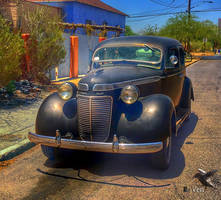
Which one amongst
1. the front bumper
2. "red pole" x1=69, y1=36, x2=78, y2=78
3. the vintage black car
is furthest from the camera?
"red pole" x1=69, y1=36, x2=78, y2=78

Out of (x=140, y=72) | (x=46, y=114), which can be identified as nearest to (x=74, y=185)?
(x=46, y=114)

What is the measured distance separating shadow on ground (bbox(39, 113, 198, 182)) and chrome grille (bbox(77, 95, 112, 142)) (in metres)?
0.56

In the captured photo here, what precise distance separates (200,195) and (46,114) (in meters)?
2.29

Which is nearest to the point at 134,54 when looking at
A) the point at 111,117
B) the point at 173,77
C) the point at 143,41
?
the point at 143,41

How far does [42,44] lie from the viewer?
1095 centimetres

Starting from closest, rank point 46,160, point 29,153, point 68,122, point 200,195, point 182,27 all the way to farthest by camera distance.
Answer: point 200,195 < point 68,122 < point 46,160 < point 29,153 < point 182,27

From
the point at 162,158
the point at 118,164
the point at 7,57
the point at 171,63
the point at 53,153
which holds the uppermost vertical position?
the point at 7,57

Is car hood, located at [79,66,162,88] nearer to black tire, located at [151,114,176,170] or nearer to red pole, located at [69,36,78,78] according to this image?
black tire, located at [151,114,176,170]

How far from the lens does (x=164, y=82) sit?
499cm

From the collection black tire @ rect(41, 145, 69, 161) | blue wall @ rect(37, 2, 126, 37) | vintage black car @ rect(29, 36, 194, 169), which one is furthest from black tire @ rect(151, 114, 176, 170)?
blue wall @ rect(37, 2, 126, 37)

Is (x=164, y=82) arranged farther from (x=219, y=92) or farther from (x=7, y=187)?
(x=219, y=92)

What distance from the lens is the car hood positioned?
3.99 m

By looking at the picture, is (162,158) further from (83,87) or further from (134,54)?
(134,54)

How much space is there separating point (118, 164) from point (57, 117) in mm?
1146
